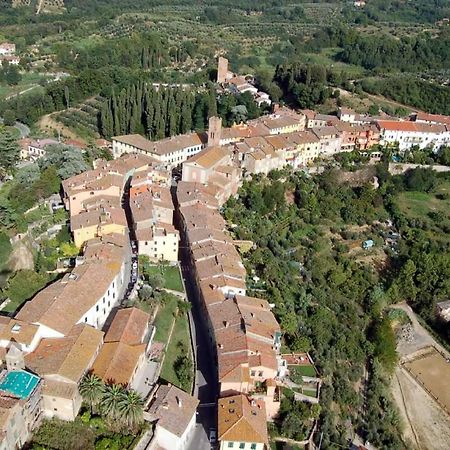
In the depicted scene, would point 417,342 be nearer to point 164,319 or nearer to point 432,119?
point 164,319

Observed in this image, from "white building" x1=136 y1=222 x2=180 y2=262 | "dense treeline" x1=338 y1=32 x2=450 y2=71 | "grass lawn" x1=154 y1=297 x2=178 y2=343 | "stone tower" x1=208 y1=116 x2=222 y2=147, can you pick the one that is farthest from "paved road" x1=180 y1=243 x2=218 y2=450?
"dense treeline" x1=338 y1=32 x2=450 y2=71

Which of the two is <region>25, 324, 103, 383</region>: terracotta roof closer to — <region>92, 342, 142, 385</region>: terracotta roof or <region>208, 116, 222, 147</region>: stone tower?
<region>92, 342, 142, 385</region>: terracotta roof

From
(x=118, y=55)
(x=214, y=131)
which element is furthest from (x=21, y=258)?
(x=118, y=55)

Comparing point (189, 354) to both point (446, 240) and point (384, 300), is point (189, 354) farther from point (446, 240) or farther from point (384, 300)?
point (446, 240)

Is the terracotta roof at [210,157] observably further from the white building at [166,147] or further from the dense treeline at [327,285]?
the dense treeline at [327,285]

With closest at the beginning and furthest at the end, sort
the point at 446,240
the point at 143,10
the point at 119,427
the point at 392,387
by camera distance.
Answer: the point at 119,427 → the point at 392,387 → the point at 446,240 → the point at 143,10

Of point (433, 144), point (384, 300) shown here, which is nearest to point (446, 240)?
point (384, 300)
